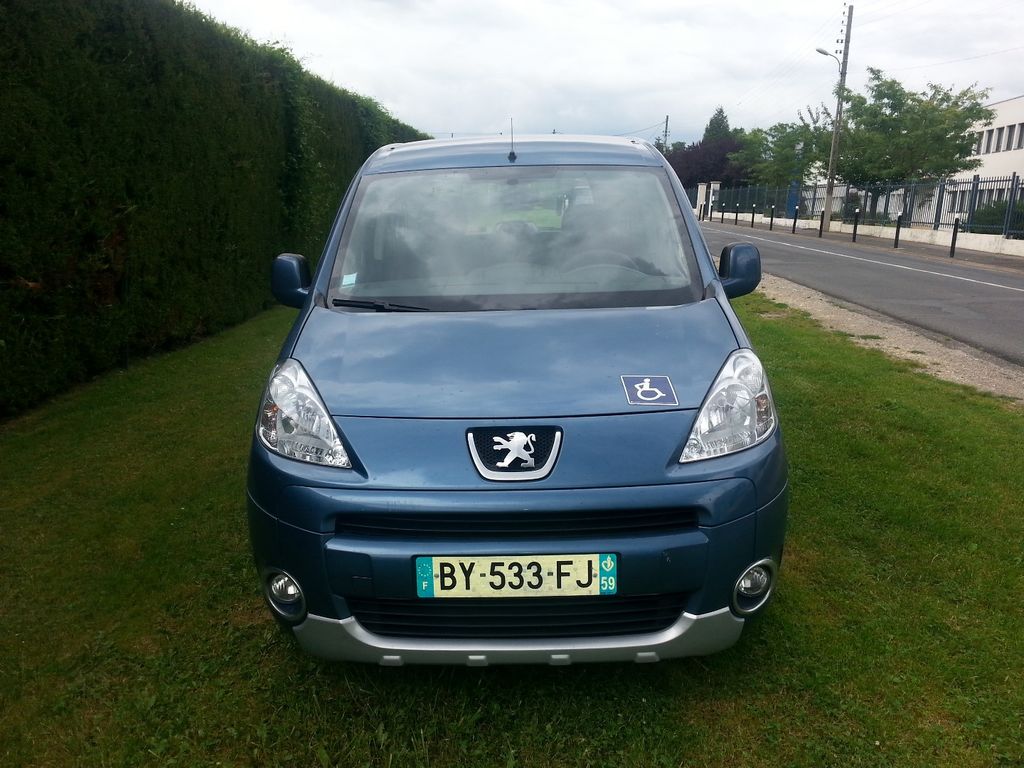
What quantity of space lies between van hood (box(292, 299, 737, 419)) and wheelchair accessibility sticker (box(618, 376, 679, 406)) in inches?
0.7

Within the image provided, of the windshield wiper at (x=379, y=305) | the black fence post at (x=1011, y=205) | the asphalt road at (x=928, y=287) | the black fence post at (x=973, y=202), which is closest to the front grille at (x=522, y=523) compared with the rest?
the windshield wiper at (x=379, y=305)

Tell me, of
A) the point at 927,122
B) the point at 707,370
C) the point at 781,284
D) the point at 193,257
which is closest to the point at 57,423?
the point at 193,257

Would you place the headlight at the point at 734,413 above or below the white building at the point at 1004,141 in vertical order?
below

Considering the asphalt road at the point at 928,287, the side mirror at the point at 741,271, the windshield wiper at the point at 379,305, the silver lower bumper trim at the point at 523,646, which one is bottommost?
the asphalt road at the point at 928,287

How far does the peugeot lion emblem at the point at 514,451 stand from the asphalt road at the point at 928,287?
7.08m

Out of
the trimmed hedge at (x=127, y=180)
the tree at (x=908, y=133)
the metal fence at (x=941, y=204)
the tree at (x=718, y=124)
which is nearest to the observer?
the trimmed hedge at (x=127, y=180)

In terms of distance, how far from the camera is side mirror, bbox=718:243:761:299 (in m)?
3.40

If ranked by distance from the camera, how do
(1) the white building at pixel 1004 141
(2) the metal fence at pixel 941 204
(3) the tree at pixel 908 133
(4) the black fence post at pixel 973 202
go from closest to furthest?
(2) the metal fence at pixel 941 204 → (4) the black fence post at pixel 973 202 → (3) the tree at pixel 908 133 → (1) the white building at pixel 1004 141

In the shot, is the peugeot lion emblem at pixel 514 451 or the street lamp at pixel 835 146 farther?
the street lamp at pixel 835 146

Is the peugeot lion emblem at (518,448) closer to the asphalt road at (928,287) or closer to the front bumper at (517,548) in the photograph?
the front bumper at (517,548)

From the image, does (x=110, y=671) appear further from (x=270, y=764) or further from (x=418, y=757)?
(x=418, y=757)

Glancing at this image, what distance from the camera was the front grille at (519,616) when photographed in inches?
87.6

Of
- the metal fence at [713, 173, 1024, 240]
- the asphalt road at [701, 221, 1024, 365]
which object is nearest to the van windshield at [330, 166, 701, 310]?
the asphalt road at [701, 221, 1024, 365]

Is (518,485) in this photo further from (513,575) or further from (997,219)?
(997,219)
